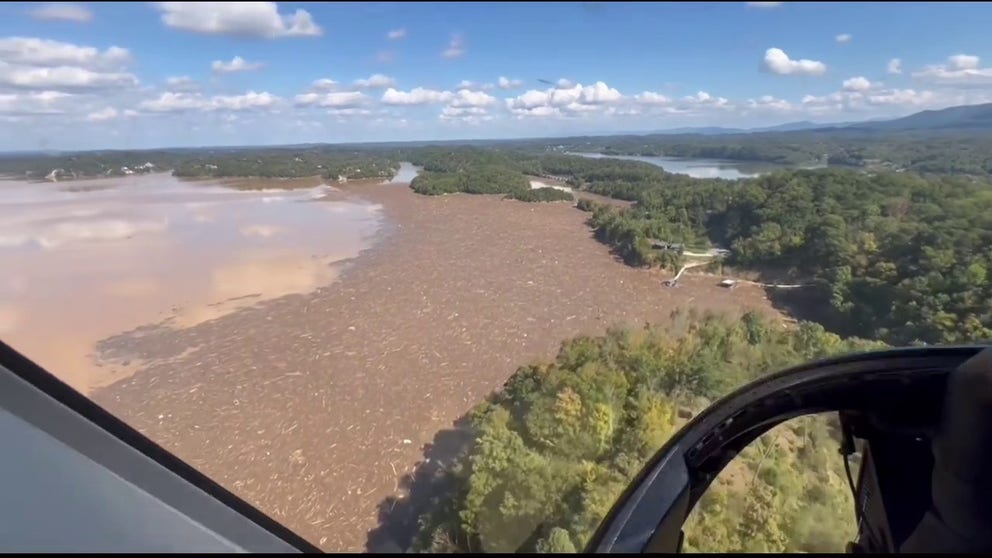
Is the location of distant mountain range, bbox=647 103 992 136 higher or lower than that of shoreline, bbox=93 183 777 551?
higher

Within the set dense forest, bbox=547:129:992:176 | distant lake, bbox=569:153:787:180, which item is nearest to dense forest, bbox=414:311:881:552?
distant lake, bbox=569:153:787:180

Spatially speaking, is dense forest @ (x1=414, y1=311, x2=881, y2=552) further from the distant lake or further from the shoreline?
the distant lake

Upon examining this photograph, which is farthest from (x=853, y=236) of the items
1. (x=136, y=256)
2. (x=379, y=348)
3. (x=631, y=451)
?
(x=136, y=256)

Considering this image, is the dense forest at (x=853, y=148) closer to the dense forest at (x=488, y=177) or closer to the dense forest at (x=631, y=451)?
the dense forest at (x=488, y=177)

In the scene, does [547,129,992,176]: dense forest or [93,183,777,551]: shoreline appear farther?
[547,129,992,176]: dense forest

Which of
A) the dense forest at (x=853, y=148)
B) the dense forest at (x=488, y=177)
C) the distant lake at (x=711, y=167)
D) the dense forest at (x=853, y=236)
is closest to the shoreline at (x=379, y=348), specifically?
the dense forest at (x=488, y=177)

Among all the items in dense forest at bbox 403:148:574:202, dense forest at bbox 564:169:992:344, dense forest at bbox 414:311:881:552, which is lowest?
dense forest at bbox 414:311:881:552
